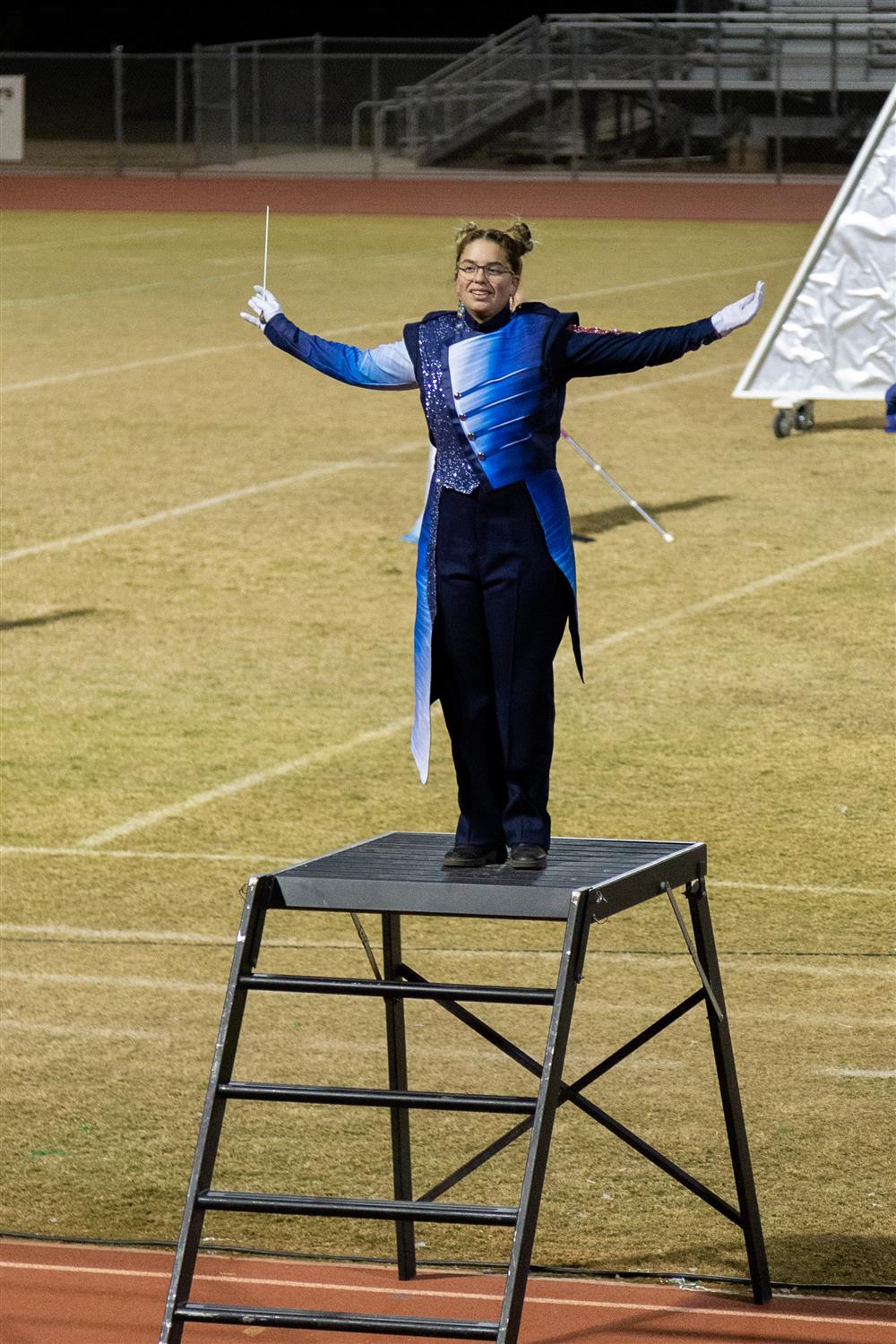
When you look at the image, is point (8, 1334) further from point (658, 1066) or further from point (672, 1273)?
point (658, 1066)

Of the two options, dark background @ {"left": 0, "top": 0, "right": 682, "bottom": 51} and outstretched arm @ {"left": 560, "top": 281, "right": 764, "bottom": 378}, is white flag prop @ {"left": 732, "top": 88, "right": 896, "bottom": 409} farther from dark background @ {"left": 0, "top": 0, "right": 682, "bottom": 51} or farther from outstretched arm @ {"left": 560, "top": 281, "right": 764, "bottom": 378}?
dark background @ {"left": 0, "top": 0, "right": 682, "bottom": 51}

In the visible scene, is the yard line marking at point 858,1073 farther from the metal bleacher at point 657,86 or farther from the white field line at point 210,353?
the metal bleacher at point 657,86

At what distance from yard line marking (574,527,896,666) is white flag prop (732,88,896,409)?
285cm

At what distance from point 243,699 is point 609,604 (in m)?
2.89

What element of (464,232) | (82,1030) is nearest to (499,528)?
(464,232)

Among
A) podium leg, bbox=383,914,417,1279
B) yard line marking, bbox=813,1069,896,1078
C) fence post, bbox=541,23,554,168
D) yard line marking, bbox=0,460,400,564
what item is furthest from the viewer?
fence post, bbox=541,23,554,168

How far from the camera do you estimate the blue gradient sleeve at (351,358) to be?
596cm

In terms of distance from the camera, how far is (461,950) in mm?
8633

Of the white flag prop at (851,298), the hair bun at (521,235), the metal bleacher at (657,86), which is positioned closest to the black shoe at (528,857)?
the hair bun at (521,235)

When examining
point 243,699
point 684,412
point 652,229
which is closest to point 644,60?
point 652,229

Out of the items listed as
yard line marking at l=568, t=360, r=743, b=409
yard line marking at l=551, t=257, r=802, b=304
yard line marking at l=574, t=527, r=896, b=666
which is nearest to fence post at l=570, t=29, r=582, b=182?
yard line marking at l=551, t=257, r=802, b=304

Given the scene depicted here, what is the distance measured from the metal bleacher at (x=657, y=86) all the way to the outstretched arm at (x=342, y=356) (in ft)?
129

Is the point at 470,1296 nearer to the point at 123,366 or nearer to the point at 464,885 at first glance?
the point at 464,885

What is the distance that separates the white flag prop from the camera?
729 inches
